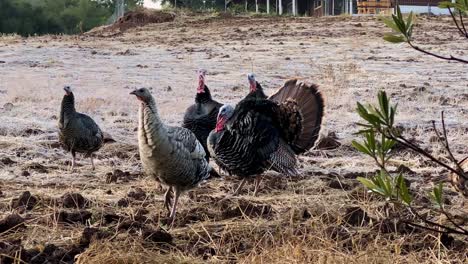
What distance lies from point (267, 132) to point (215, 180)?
0.82 m

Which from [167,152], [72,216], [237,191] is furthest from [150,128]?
[237,191]

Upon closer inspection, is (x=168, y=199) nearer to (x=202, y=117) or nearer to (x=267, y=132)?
(x=267, y=132)

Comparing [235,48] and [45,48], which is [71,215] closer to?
[235,48]

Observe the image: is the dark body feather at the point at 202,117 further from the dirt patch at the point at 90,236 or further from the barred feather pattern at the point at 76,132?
the dirt patch at the point at 90,236

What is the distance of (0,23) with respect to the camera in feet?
150

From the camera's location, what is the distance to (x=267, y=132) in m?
6.83

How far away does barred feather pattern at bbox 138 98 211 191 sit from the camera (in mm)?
5246

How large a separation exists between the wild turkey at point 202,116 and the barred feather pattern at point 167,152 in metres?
1.50

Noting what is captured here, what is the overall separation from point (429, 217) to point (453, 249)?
84 centimetres

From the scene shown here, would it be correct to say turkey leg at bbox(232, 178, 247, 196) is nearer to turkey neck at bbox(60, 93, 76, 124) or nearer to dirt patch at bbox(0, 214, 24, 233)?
turkey neck at bbox(60, 93, 76, 124)

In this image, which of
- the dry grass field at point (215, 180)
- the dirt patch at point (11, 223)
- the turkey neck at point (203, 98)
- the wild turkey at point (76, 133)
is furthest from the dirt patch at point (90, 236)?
the turkey neck at point (203, 98)

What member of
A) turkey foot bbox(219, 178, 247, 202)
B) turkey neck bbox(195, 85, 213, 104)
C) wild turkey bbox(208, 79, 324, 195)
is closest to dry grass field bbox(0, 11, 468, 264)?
turkey foot bbox(219, 178, 247, 202)

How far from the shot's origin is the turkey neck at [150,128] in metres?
5.23

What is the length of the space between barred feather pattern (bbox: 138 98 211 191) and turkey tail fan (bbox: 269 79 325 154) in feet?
5.21
